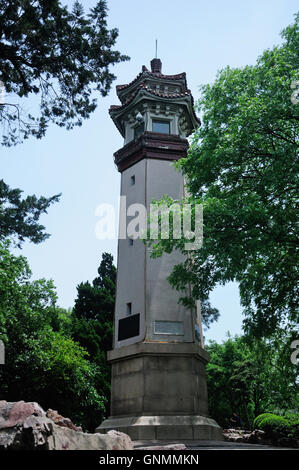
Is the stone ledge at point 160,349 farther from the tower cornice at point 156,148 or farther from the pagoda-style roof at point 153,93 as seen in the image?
the pagoda-style roof at point 153,93

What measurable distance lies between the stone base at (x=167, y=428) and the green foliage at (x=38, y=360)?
7.52 meters

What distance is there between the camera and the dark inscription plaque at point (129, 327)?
55.1ft

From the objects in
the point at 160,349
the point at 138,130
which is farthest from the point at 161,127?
the point at 160,349

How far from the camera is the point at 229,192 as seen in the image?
45.6 ft

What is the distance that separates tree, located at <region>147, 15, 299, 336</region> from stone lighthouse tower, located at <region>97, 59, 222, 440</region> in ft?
9.84

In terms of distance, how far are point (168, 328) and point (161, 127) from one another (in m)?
11.4

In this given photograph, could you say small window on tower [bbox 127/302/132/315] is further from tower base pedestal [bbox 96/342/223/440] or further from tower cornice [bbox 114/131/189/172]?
tower cornice [bbox 114/131/189/172]

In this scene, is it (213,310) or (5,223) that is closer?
(5,223)

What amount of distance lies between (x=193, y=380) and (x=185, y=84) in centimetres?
1718

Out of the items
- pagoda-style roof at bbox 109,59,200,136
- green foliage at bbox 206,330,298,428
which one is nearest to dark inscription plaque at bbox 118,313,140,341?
pagoda-style roof at bbox 109,59,200,136

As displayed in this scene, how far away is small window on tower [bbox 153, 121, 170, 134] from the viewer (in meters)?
21.7

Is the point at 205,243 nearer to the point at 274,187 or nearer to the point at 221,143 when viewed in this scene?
the point at 274,187

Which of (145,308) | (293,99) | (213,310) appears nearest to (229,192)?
(293,99)

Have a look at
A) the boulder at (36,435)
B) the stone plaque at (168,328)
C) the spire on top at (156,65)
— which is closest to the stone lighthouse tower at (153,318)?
the stone plaque at (168,328)
